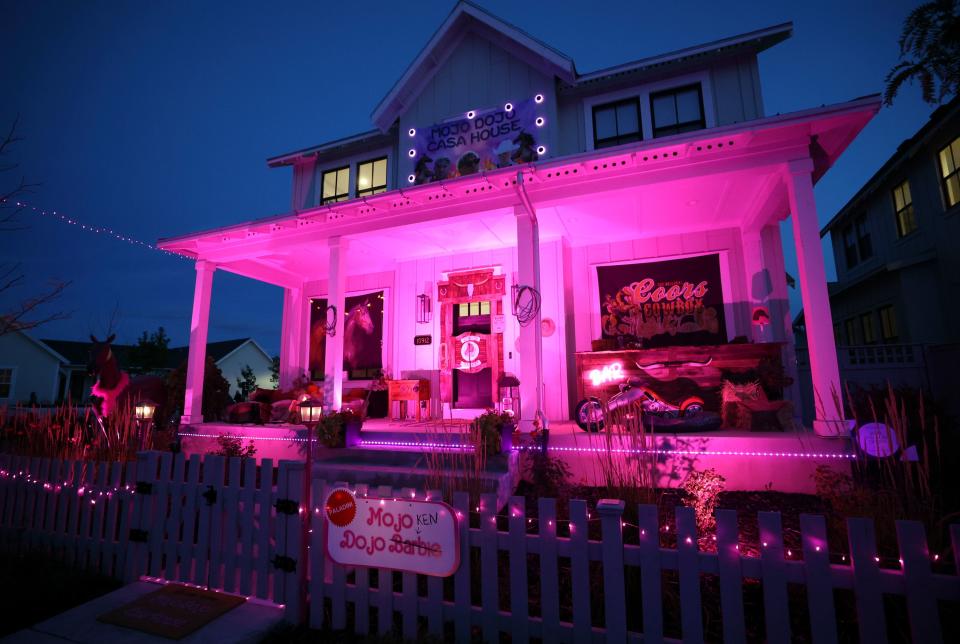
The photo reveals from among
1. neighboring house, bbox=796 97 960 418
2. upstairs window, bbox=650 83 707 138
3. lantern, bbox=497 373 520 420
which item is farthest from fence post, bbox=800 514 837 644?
neighboring house, bbox=796 97 960 418

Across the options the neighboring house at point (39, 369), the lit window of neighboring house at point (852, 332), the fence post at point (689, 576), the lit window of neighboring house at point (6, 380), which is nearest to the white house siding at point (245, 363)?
the neighboring house at point (39, 369)

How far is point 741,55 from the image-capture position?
7797mm

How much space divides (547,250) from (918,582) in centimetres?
720

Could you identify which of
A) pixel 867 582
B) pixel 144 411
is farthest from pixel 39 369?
pixel 867 582

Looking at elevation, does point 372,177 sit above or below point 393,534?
above

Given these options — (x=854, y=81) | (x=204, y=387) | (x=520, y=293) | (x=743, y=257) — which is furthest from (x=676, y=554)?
(x=854, y=81)

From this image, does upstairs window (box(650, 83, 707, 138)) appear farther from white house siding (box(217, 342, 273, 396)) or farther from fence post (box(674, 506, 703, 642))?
white house siding (box(217, 342, 273, 396))

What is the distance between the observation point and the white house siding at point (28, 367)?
835 inches

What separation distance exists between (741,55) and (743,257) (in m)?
3.75

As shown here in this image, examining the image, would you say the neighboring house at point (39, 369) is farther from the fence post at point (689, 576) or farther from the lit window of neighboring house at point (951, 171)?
the lit window of neighboring house at point (951, 171)

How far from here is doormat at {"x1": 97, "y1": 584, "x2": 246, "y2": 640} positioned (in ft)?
8.71

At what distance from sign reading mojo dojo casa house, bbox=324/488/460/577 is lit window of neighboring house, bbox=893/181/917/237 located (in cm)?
1469

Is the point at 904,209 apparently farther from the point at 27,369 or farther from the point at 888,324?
the point at 27,369

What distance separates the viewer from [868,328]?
43.2 feet
